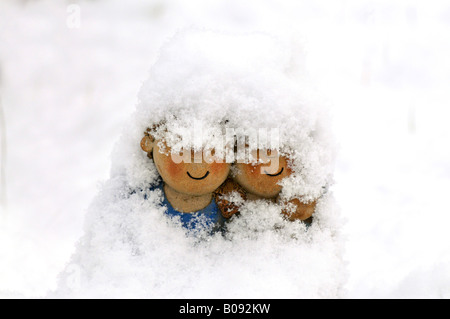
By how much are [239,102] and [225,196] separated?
0.16m

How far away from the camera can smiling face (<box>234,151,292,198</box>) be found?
78 centimetres

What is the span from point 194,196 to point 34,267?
75cm

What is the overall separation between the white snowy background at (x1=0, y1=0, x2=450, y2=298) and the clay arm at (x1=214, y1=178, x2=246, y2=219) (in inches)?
22.9

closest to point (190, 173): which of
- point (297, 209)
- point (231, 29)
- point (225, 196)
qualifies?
point (225, 196)

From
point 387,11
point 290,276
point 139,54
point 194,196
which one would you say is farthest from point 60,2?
A: point 290,276

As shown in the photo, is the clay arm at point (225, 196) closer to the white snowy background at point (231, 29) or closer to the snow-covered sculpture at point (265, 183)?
the snow-covered sculpture at point (265, 183)

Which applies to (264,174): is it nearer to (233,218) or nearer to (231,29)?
(233,218)

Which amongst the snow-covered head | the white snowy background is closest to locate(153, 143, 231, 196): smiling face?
the snow-covered head

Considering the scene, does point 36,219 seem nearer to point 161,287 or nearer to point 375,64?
point 161,287

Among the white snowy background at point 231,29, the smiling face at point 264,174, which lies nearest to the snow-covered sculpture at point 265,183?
the smiling face at point 264,174

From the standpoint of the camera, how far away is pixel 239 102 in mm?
771

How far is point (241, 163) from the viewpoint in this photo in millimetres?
791

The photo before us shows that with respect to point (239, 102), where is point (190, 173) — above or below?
below

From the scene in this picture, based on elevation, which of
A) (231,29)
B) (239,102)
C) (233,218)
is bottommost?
(233,218)
